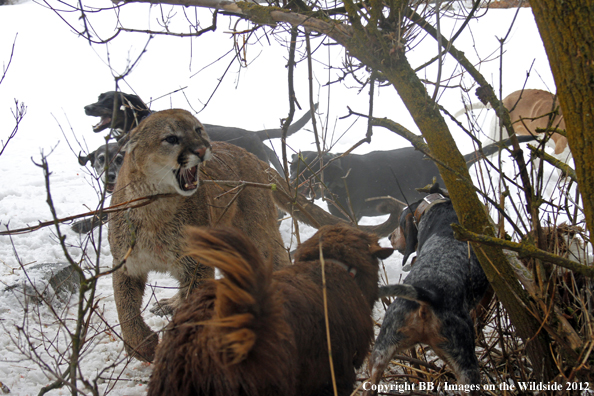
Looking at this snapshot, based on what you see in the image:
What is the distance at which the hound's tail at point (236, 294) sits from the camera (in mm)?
1600

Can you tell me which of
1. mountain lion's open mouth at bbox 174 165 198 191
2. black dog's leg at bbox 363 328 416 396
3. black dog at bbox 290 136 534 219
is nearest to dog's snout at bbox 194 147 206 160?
mountain lion's open mouth at bbox 174 165 198 191

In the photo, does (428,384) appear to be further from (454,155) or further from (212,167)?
(212,167)

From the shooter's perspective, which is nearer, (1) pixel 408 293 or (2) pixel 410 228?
(1) pixel 408 293

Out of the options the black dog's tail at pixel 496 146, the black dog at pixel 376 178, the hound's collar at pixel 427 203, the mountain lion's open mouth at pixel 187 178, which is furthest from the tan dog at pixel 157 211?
the black dog at pixel 376 178

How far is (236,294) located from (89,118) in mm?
16403

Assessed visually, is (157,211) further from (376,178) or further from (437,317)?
(376,178)

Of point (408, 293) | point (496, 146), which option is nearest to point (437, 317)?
point (408, 293)

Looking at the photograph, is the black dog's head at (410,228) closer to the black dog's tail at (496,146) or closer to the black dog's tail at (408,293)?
the black dog's tail at (496,146)

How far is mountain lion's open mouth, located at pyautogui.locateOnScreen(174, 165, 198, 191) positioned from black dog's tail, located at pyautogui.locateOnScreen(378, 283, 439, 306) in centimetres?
158

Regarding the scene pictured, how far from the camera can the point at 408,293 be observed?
269cm

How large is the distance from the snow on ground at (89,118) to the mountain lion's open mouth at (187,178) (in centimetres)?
59

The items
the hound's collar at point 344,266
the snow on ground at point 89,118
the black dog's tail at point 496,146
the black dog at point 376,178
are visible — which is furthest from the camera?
the black dog at point 376,178

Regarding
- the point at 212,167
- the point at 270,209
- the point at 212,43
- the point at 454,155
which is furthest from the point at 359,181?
the point at 212,43

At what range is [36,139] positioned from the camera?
12.3 metres
